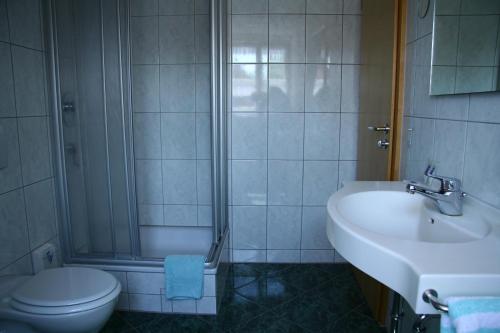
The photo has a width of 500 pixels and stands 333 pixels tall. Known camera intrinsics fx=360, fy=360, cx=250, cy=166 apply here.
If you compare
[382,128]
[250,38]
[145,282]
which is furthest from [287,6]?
[145,282]

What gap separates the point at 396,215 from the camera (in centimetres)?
134

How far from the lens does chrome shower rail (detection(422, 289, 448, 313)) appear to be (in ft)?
2.31

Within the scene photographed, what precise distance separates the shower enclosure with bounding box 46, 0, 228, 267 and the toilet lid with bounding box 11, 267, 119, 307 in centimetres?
35

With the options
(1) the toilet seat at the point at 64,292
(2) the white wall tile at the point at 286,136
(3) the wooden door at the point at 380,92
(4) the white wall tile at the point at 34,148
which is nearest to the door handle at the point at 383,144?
(3) the wooden door at the point at 380,92

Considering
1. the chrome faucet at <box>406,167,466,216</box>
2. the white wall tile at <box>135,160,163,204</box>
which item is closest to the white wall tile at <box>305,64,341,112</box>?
the white wall tile at <box>135,160,163,204</box>

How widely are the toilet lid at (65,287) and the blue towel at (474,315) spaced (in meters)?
1.35

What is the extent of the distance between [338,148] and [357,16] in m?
0.91

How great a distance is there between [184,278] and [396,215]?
3.83 feet

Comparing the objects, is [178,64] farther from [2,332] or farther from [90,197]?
[2,332]

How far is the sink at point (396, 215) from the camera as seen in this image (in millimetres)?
1191

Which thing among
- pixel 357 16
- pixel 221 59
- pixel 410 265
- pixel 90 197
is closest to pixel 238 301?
pixel 90 197

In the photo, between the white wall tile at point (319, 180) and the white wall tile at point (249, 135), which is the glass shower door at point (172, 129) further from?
the white wall tile at point (319, 180)

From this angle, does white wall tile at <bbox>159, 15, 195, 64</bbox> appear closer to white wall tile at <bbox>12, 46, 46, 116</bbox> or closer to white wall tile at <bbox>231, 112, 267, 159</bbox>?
white wall tile at <bbox>231, 112, 267, 159</bbox>

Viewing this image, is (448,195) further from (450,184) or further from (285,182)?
(285,182)
